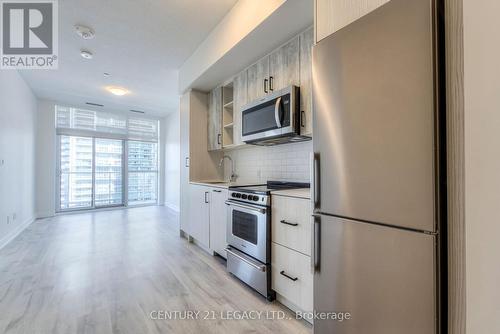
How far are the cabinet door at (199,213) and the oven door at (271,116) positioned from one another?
1012mm

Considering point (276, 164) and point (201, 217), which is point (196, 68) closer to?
point (276, 164)

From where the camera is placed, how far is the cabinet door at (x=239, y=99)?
3.11 metres

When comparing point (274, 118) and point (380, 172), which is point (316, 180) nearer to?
point (380, 172)

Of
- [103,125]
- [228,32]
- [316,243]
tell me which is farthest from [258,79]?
[103,125]

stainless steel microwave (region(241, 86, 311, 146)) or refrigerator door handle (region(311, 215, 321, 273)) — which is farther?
stainless steel microwave (region(241, 86, 311, 146))

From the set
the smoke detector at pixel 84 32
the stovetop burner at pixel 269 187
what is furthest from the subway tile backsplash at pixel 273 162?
the smoke detector at pixel 84 32

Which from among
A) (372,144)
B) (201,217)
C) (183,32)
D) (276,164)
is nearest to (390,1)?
(372,144)

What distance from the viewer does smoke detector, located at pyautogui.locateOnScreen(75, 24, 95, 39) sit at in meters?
2.71

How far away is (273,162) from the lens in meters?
3.12

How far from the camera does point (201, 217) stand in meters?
3.34

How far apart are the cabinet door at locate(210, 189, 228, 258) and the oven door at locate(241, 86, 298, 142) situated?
0.78m

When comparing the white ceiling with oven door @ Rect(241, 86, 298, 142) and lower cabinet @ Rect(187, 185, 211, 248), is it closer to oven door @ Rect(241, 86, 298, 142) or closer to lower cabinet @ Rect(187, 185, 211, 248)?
oven door @ Rect(241, 86, 298, 142)

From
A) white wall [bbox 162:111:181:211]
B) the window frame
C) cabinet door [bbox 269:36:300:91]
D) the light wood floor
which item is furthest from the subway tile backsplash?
the window frame

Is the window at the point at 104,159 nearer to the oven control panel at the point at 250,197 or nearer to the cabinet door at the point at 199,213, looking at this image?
the cabinet door at the point at 199,213
